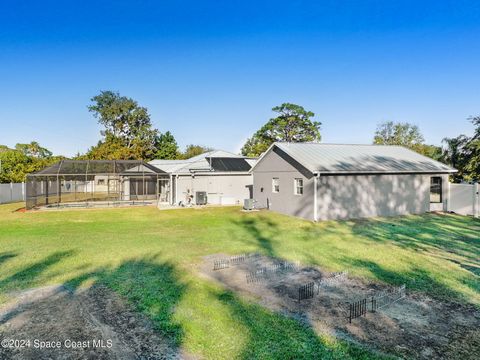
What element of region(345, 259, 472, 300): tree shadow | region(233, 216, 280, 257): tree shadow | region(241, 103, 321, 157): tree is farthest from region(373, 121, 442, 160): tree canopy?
region(345, 259, 472, 300): tree shadow

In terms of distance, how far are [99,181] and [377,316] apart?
27273 millimetres

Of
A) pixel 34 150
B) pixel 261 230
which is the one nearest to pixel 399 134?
pixel 261 230

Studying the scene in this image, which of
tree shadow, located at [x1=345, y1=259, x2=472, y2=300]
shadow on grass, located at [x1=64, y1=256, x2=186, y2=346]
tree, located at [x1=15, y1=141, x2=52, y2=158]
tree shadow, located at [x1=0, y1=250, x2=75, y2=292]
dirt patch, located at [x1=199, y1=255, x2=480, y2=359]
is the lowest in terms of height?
dirt patch, located at [x1=199, y1=255, x2=480, y2=359]

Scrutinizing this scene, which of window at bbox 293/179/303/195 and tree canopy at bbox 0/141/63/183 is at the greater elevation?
tree canopy at bbox 0/141/63/183

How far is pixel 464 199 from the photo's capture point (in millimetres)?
17062

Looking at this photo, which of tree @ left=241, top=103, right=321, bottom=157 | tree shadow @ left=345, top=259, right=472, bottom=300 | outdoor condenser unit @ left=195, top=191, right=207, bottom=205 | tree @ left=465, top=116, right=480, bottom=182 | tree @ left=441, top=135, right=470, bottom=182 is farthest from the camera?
tree @ left=241, top=103, right=321, bottom=157

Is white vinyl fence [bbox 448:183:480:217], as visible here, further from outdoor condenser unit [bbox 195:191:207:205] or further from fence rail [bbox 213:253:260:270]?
outdoor condenser unit [bbox 195:191:207:205]

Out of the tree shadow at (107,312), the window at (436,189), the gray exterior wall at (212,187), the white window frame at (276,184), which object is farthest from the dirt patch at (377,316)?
the gray exterior wall at (212,187)

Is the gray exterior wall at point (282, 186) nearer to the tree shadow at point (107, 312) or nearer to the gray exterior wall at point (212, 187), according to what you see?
the gray exterior wall at point (212, 187)

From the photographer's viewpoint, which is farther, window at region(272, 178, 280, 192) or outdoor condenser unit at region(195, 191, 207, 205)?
outdoor condenser unit at region(195, 191, 207, 205)

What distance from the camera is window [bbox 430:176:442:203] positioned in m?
18.4

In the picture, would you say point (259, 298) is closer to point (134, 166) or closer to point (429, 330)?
point (429, 330)

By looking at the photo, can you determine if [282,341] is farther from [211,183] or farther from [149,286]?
[211,183]

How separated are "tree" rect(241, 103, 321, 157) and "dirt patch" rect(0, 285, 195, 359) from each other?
40.6 meters
